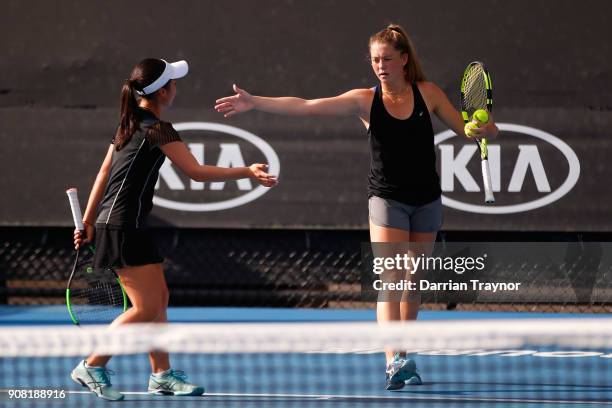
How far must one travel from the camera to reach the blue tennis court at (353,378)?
14.6 feet

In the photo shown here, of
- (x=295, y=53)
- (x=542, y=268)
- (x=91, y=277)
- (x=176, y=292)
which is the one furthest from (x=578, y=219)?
(x=91, y=277)

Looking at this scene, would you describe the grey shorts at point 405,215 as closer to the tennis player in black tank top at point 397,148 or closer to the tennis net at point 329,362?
the tennis player in black tank top at point 397,148

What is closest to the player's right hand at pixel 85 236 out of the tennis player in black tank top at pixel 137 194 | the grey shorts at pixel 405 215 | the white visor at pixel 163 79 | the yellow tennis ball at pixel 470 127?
the tennis player in black tank top at pixel 137 194

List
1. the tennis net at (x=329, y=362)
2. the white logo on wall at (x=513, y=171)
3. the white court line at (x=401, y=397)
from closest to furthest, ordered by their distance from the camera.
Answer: the tennis net at (x=329, y=362) < the white court line at (x=401, y=397) < the white logo on wall at (x=513, y=171)

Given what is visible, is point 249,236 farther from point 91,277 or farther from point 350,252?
point 91,277

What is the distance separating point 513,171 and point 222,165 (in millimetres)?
1603

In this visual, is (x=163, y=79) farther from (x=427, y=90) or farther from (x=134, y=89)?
(x=427, y=90)

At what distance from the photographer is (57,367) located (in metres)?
5.22

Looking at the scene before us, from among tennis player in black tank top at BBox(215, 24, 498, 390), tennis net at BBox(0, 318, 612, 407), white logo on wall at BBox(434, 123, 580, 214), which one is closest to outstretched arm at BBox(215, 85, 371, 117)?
tennis player in black tank top at BBox(215, 24, 498, 390)

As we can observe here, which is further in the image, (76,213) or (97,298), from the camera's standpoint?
(97,298)

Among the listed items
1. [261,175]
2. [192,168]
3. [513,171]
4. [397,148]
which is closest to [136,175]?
[192,168]

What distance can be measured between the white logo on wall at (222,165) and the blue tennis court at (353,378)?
1513mm

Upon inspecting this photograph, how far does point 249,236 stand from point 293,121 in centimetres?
71

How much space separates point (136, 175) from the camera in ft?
14.5
